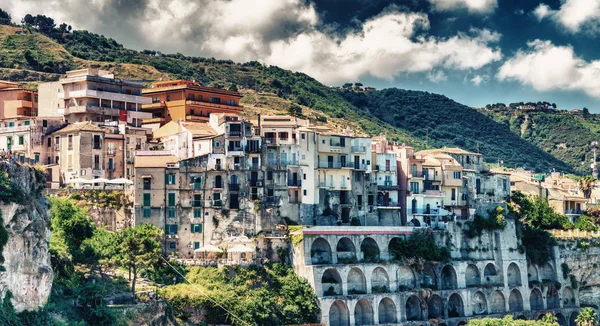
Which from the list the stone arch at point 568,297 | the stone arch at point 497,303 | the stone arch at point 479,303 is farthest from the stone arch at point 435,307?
the stone arch at point 568,297

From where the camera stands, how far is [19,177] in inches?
2253

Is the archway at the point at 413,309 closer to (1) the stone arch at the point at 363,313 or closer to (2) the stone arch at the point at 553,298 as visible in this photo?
(1) the stone arch at the point at 363,313

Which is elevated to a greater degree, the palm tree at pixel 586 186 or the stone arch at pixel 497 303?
the palm tree at pixel 586 186

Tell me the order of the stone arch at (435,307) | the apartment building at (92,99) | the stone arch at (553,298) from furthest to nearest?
the stone arch at (553,298)
the apartment building at (92,99)
the stone arch at (435,307)

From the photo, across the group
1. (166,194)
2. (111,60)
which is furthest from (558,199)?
(111,60)

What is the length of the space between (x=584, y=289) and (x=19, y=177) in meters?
66.2

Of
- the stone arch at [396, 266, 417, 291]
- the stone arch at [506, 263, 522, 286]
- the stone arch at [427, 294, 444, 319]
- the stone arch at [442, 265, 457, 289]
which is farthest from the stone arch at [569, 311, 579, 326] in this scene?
the stone arch at [396, 266, 417, 291]

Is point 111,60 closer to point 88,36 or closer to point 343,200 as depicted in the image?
point 88,36

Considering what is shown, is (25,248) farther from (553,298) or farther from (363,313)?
(553,298)

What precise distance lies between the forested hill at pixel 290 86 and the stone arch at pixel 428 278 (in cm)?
4225

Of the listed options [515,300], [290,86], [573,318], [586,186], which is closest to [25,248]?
[515,300]

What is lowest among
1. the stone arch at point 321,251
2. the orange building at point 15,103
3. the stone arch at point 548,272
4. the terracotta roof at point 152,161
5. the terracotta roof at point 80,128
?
the stone arch at point 548,272

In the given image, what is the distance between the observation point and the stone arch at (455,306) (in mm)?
90000

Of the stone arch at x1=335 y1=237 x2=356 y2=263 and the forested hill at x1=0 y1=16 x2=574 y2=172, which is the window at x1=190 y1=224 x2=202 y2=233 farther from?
the forested hill at x1=0 y1=16 x2=574 y2=172
